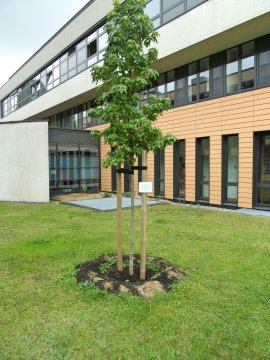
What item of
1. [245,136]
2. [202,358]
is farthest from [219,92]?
[202,358]

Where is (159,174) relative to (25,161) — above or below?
below

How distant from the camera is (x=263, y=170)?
11.8 metres

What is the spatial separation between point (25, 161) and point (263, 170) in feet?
37.4

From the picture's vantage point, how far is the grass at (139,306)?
10.7ft

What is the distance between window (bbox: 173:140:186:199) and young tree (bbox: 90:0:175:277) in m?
10.2

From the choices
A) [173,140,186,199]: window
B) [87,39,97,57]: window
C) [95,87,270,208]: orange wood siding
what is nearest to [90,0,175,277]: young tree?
[95,87,270,208]: orange wood siding

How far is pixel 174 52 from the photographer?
527 inches

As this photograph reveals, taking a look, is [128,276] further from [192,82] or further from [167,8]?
[167,8]

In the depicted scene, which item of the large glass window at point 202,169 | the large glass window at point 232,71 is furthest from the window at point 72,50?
the large glass window at point 202,169

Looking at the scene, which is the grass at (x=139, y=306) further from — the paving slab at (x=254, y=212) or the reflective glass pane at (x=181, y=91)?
the reflective glass pane at (x=181, y=91)

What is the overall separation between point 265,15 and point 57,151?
1212 centimetres

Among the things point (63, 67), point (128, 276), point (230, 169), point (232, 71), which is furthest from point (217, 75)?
point (63, 67)

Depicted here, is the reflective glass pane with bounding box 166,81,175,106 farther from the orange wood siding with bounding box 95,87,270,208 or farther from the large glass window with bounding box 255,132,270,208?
the large glass window with bounding box 255,132,270,208

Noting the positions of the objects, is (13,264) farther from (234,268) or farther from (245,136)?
(245,136)
